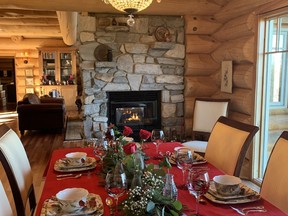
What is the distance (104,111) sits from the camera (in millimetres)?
5035

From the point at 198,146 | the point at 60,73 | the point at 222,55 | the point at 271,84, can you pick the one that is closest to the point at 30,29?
the point at 60,73

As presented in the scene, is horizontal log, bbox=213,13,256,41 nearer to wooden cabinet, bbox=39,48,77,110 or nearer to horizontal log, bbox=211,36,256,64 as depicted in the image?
horizontal log, bbox=211,36,256,64

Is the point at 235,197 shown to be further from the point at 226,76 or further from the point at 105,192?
the point at 226,76

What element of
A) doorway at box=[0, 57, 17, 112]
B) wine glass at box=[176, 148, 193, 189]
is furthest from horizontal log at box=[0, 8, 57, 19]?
doorway at box=[0, 57, 17, 112]

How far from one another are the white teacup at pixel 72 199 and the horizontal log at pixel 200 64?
384 cm

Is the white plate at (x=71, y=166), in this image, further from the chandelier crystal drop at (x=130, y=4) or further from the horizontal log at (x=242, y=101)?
the horizontal log at (x=242, y=101)

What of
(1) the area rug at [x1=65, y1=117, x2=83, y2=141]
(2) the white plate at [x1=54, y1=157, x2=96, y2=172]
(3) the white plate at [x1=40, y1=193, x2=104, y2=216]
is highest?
(2) the white plate at [x1=54, y1=157, x2=96, y2=172]

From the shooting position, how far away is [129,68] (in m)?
5.03

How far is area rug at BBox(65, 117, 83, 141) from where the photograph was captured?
616 centimetres

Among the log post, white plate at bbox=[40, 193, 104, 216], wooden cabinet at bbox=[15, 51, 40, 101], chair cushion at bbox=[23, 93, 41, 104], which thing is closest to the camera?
white plate at bbox=[40, 193, 104, 216]

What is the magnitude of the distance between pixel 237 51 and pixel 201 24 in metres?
0.99

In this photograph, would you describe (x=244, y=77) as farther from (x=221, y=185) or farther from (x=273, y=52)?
(x=221, y=185)

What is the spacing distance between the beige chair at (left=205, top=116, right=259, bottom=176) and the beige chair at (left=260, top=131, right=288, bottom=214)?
12.1 inches

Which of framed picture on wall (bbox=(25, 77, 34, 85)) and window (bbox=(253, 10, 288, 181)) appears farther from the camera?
framed picture on wall (bbox=(25, 77, 34, 85))
